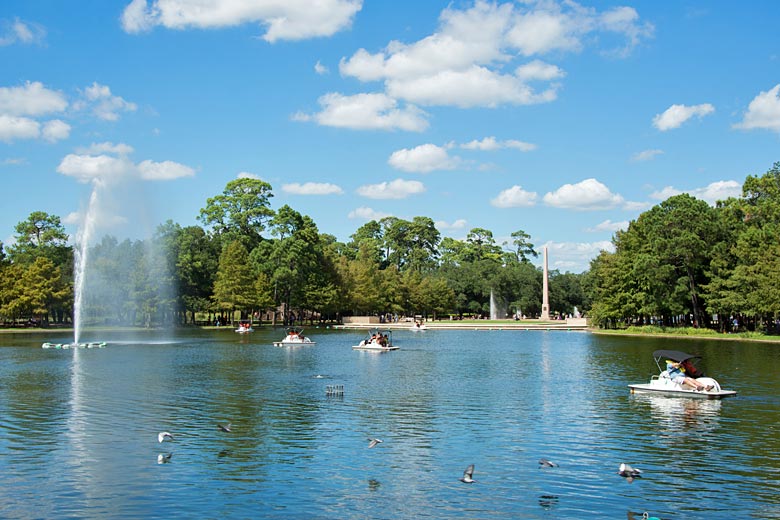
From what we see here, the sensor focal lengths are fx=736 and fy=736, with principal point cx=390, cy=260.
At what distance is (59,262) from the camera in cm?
12900

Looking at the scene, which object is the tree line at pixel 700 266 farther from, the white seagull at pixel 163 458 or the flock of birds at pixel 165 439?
the white seagull at pixel 163 458

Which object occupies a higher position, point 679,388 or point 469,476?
point 679,388

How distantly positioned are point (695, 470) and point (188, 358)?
45.9 metres

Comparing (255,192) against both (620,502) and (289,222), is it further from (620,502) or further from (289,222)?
(620,502)

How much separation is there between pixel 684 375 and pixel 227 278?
9050cm

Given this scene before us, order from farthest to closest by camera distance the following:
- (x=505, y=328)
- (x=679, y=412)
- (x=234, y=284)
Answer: (x=505, y=328)
(x=234, y=284)
(x=679, y=412)

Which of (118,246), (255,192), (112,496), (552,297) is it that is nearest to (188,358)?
(112,496)

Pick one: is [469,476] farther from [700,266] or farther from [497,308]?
[497,308]

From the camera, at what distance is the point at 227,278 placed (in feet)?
385

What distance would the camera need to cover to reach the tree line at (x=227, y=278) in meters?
110

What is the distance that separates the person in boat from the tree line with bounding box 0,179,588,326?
277 ft

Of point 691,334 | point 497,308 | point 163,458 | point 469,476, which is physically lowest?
point 469,476

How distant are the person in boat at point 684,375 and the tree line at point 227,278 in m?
84.5

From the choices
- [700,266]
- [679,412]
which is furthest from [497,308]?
[679,412]
